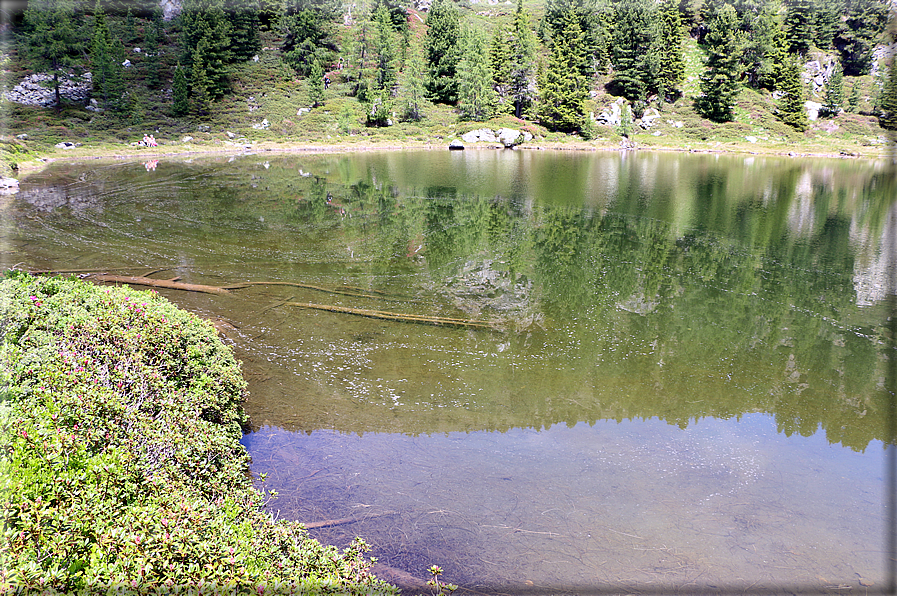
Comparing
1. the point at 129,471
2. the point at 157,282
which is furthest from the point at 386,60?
the point at 129,471

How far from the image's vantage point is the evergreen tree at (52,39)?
68.6 m

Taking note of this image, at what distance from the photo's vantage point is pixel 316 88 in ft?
254

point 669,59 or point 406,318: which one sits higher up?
point 669,59

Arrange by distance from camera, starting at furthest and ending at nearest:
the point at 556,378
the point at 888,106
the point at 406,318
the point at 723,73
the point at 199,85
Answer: the point at 723,73 < the point at 888,106 < the point at 199,85 < the point at 406,318 < the point at 556,378

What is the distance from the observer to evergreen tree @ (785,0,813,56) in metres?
97.5

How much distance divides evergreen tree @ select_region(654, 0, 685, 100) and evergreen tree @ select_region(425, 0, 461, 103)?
35194 mm

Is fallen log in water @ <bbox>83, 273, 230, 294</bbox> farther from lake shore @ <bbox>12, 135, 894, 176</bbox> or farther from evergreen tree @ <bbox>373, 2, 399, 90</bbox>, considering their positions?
evergreen tree @ <bbox>373, 2, 399, 90</bbox>

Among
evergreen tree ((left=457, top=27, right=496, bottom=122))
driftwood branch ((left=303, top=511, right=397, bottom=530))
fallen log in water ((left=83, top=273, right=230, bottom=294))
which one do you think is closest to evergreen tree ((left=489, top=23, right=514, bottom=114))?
evergreen tree ((left=457, top=27, right=496, bottom=122))

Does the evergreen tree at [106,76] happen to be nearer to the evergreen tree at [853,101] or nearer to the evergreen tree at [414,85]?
the evergreen tree at [414,85]

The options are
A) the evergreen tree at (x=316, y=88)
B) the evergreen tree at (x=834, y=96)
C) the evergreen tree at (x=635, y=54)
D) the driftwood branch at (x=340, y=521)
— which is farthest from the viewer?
the evergreen tree at (x=635, y=54)

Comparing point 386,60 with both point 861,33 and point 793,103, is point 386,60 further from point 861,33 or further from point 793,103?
point 861,33

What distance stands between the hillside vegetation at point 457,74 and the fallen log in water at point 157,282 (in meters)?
48.6

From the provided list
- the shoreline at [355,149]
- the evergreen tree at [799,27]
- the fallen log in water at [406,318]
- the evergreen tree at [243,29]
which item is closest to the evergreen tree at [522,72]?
the shoreline at [355,149]

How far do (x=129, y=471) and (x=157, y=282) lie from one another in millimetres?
11477
